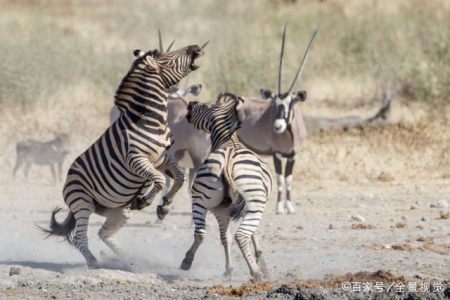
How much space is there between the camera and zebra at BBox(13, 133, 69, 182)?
52.2 ft

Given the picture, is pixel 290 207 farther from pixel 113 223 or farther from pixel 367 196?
pixel 113 223

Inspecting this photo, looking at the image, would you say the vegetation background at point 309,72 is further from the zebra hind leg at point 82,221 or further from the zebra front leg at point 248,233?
the zebra front leg at point 248,233

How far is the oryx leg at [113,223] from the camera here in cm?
952

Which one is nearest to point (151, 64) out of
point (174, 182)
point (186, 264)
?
point (174, 182)

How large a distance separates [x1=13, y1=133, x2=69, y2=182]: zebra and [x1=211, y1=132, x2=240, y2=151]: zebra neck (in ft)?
23.5

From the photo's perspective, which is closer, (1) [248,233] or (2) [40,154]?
(1) [248,233]

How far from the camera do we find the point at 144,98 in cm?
914

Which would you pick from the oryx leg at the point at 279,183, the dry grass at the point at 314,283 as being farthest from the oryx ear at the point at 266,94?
the dry grass at the point at 314,283

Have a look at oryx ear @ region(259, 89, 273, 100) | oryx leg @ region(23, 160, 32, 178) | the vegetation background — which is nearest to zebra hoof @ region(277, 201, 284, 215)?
oryx ear @ region(259, 89, 273, 100)

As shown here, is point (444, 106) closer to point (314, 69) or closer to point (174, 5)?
point (314, 69)

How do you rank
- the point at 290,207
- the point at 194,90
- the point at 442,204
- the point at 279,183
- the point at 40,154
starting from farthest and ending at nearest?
the point at 40,154 < the point at 194,90 < the point at 279,183 < the point at 290,207 < the point at 442,204

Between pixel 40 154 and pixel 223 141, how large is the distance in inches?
295

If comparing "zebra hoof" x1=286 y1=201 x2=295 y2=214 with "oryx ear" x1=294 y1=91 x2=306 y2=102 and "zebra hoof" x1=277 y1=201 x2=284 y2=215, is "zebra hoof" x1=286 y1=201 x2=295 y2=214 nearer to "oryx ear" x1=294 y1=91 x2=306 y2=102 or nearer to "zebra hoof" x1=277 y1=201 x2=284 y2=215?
"zebra hoof" x1=277 y1=201 x2=284 y2=215

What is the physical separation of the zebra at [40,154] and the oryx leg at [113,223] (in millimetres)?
6365
